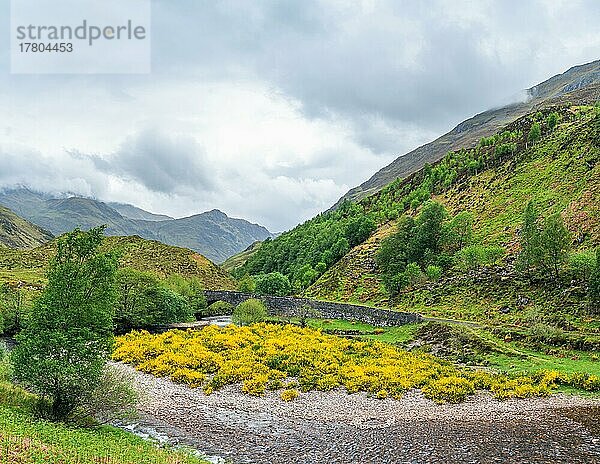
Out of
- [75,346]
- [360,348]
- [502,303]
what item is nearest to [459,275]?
[502,303]

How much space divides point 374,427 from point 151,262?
397ft

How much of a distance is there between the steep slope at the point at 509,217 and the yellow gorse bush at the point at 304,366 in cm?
3083

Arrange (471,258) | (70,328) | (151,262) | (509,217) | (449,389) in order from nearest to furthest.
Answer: (70,328) < (449,389) < (471,258) < (509,217) < (151,262)

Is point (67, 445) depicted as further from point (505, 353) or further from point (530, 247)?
point (530, 247)

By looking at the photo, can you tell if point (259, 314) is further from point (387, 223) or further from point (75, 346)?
point (387, 223)

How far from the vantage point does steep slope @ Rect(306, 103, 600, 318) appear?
8162 cm

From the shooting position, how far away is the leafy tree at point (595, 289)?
62.9 meters

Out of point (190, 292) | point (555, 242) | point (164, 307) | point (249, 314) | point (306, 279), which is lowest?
point (249, 314)

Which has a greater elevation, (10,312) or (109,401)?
(10,312)

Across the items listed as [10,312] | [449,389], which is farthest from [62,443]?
→ [10,312]

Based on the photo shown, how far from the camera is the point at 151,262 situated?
14325 centimetres

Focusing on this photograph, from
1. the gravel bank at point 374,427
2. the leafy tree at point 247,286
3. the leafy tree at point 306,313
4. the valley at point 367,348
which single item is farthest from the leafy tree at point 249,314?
the leafy tree at point 247,286

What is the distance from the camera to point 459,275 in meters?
95.8

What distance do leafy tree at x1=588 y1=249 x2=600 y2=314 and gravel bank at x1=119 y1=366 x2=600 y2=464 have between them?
31.3 m
